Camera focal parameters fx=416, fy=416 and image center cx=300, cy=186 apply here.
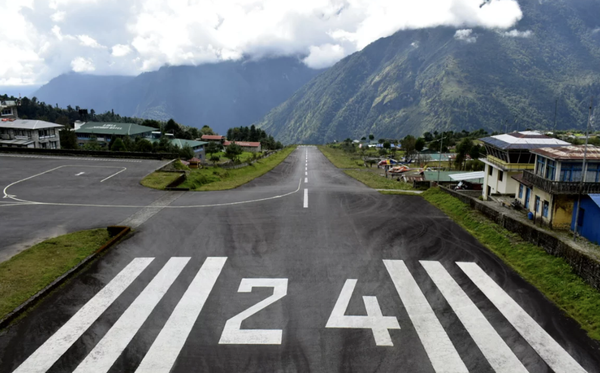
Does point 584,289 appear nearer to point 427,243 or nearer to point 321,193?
point 427,243

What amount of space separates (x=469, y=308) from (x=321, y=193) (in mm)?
22401

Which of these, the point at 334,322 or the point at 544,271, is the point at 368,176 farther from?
the point at 334,322

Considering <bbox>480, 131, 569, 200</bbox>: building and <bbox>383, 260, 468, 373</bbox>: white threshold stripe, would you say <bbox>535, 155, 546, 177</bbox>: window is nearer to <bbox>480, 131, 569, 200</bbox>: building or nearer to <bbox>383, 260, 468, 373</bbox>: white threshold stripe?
<bbox>480, 131, 569, 200</bbox>: building

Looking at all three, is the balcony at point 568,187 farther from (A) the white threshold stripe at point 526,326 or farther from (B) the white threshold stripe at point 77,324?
(B) the white threshold stripe at point 77,324

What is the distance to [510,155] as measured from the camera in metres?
38.4

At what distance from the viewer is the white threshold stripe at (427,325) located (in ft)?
39.0

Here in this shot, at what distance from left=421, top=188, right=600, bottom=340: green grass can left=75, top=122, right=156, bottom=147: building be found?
381ft

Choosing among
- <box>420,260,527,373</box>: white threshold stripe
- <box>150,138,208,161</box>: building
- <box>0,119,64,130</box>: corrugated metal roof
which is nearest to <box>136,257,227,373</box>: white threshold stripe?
<box>420,260,527,373</box>: white threshold stripe

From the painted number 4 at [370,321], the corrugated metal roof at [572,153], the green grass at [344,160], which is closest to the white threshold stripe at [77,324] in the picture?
the painted number 4 at [370,321]

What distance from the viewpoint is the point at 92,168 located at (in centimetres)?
4528

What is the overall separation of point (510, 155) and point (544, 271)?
76.5ft

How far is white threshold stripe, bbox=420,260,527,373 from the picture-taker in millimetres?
11930

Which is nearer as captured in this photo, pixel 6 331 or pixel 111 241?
pixel 6 331

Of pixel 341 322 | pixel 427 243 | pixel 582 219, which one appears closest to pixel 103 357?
pixel 341 322
